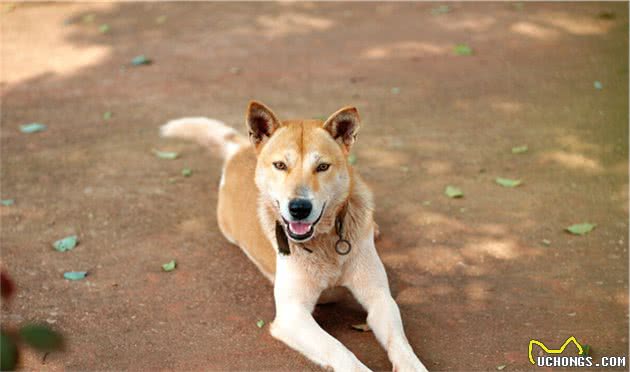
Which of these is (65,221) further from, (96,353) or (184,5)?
(184,5)

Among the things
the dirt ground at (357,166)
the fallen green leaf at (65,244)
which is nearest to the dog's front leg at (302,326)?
the dirt ground at (357,166)

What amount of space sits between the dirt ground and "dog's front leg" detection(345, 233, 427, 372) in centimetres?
17

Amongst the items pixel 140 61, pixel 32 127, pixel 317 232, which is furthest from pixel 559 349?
pixel 140 61

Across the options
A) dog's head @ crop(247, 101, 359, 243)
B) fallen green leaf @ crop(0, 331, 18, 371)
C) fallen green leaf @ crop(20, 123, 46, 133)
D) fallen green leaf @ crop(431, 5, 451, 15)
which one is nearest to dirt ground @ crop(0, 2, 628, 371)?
fallen green leaf @ crop(431, 5, 451, 15)

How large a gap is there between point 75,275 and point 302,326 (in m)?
1.90

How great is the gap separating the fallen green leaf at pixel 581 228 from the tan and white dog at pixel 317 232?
6.26 ft

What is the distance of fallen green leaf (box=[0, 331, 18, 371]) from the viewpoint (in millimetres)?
1678

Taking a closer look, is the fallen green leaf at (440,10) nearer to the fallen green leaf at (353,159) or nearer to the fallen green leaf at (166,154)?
the fallen green leaf at (353,159)

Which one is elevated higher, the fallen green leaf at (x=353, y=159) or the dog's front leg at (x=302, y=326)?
the dog's front leg at (x=302, y=326)

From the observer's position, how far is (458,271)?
5715 mm

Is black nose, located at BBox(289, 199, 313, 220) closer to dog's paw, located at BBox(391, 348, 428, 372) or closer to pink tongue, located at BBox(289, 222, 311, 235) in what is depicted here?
pink tongue, located at BBox(289, 222, 311, 235)

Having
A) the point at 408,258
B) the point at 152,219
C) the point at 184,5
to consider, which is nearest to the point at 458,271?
the point at 408,258

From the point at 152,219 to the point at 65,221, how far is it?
0.69 m

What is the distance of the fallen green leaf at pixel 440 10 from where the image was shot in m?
11.6
